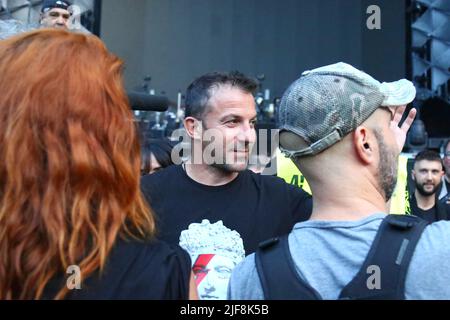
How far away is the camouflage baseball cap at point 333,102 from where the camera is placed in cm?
117

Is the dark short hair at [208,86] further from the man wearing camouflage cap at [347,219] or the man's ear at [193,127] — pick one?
the man wearing camouflage cap at [347,219]

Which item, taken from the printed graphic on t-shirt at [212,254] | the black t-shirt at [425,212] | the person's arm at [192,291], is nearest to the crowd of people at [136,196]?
the person's arm at [192,291]

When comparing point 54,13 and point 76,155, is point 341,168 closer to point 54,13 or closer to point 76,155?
point 76,155

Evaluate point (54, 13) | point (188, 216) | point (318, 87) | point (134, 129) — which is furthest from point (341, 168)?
point (54, 13)

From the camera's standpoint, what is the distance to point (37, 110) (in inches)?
37.8

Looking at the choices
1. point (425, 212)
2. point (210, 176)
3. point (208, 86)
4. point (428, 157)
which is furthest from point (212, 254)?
point (428, 157)

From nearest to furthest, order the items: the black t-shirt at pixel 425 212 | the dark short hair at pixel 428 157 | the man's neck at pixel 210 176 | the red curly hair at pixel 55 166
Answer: the red curly hair at pixel 55 166 → the man's neck at pixel 210 176 → the black t-shirt at pixel 425 212 → the dark short hair at pixel 428 157

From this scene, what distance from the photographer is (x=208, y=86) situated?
7.20 ft

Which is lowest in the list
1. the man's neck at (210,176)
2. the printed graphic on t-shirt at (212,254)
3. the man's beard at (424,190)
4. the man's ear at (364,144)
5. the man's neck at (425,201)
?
the printed graphic on t-shirt at (212,254)

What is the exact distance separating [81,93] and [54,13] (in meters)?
2.84

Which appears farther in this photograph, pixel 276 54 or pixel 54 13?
pixel 276 54

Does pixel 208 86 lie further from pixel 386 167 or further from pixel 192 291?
pixel 192 291

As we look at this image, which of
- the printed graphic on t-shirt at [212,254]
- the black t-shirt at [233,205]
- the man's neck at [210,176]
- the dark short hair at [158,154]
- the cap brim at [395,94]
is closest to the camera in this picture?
the cap brim at [395,94]

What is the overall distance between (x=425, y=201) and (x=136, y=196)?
129 inches
